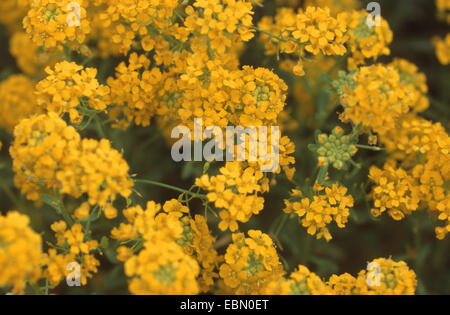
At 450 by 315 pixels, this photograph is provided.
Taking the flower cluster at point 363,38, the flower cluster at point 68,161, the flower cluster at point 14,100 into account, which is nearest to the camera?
the flower cluster at point 68,161

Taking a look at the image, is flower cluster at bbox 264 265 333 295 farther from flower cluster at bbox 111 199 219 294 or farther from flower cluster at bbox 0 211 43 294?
flower cluster at bbox 0 211 43 294

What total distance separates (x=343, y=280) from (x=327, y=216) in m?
0.43

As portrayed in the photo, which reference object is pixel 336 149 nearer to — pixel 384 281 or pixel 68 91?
pixel 384 281

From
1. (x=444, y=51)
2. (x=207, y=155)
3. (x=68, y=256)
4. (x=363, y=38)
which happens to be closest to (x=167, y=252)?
(x=68, y=256)

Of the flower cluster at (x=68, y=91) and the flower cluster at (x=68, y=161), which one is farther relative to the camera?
the flower cluster at (x=68, y=91)

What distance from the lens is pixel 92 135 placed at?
14.6 feet

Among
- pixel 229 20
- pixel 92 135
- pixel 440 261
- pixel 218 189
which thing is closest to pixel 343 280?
pixel 218 189

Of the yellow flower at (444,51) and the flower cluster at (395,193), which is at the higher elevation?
the yellow flower at (444,51)

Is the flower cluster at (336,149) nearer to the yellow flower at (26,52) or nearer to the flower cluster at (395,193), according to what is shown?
the flower cluster at (395,193)

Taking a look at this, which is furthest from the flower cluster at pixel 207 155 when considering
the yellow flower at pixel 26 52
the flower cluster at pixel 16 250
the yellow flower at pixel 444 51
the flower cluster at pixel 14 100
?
A: the yellow flower at pixel 26 52
